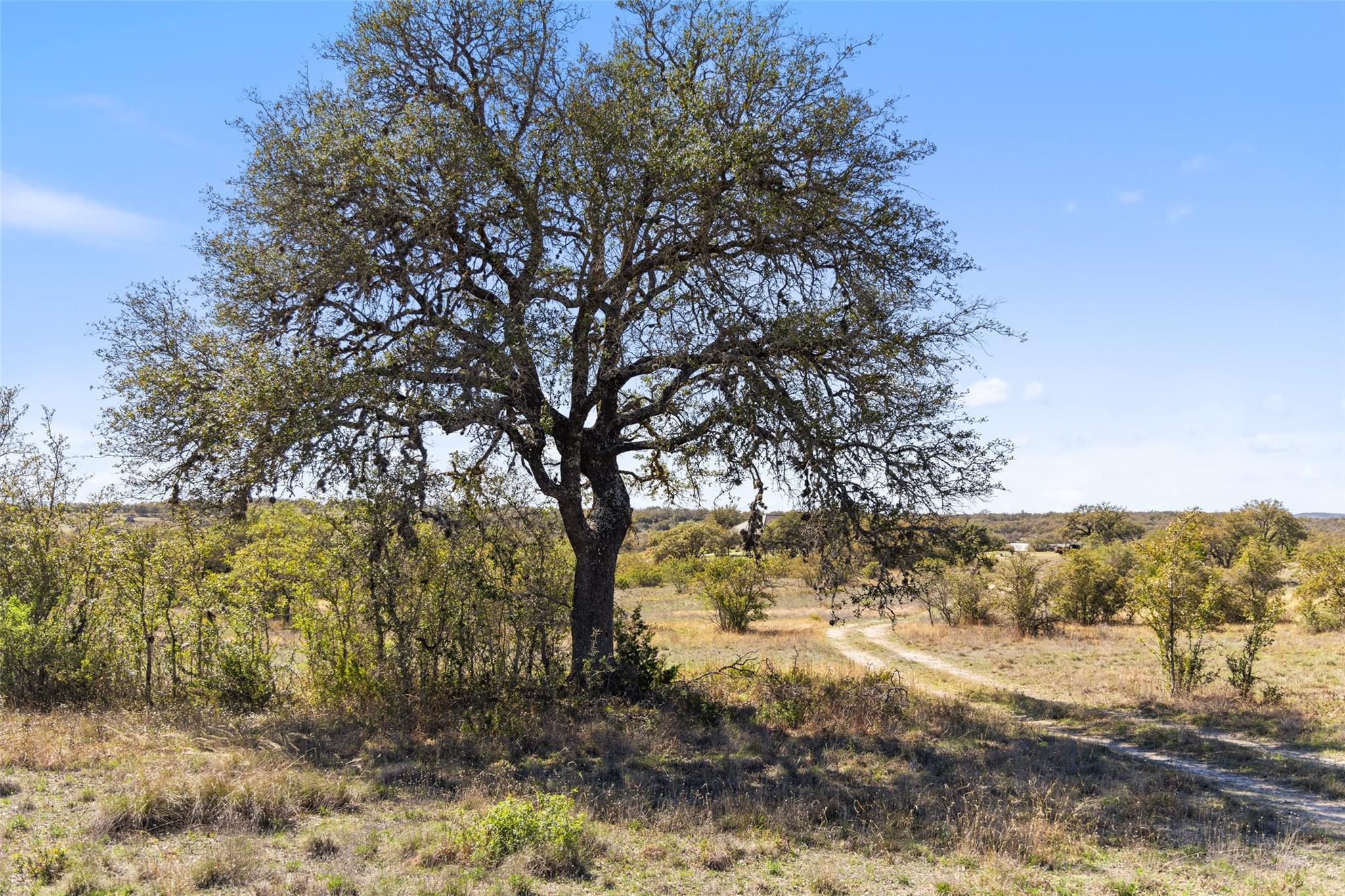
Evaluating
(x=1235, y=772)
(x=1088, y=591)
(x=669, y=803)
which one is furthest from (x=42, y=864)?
(x=1088, y=591)

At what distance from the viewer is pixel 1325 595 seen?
25125 mm

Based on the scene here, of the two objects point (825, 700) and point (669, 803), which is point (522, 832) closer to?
point (669, 803)

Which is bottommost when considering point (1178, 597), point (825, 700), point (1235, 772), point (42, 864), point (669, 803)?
point (1235, 772)

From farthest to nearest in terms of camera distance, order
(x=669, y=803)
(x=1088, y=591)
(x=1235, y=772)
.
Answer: (x=1088, y=591), (x=1235, y=772), (x=669, y=803)

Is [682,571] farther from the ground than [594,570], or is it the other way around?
[594,570]

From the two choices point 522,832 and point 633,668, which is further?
point 633,668

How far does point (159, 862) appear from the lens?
5.75 metres

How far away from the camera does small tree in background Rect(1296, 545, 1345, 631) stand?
78.5 ft

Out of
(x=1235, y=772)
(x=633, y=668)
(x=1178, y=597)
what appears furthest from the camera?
(x=1178, y=597)

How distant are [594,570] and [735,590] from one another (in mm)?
16206

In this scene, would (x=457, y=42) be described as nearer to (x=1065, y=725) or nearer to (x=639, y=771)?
(x=639, y=771)

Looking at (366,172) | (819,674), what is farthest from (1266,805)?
(366,172)

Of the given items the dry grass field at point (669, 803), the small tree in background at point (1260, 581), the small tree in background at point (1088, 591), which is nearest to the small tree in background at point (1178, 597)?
the dry grass field at point (669, 803)

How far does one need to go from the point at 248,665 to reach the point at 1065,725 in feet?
41.4
